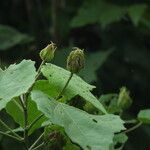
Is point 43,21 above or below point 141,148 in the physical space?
above

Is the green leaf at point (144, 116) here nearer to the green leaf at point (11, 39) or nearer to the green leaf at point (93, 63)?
the green leaf at point (93, 63)

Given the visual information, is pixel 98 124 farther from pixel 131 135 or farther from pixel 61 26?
pixel 61 26

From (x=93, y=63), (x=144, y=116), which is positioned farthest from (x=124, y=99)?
(x=93, y=63)

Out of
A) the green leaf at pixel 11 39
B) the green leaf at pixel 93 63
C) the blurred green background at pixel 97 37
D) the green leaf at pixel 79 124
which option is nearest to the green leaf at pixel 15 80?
the green leaf at pixel 79 124

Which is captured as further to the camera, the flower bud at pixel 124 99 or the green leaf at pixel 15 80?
the flower bud at pixel 124 99

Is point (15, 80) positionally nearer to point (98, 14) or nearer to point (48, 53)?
point (48, 53)

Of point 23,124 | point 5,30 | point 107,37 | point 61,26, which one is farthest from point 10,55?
point 23,124
